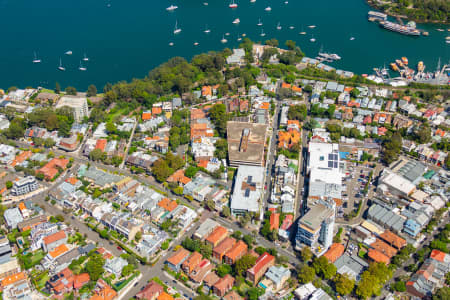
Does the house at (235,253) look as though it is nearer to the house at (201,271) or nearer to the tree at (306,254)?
the house at (201,271)

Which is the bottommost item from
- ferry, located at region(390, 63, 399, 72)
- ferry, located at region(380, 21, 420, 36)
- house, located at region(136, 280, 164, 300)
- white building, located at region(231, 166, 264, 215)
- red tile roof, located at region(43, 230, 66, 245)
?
house, located at region(136, 280, 164, 300)

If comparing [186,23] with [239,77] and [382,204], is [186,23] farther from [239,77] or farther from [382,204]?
[382,204]

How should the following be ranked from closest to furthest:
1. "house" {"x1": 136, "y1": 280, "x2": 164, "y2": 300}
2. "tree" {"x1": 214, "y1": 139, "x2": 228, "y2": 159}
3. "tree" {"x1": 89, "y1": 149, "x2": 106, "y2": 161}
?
"house" {"x1": 136, "y1": 280, "x2": 164, "y2": 300} → "tree" {"x1": 214, "y1": 139, "x2": 228, "y2": 159} → "tree" {"x1": 89, "y1": 149, "x2": 106, "y2": 161}

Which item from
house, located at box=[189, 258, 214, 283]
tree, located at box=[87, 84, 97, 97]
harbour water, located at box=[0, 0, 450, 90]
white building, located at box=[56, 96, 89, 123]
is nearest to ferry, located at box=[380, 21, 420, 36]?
harbour water, located at box=[0, 0, 450, 90]

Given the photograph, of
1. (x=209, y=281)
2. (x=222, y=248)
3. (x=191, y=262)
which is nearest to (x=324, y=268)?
(x=222, y=248)

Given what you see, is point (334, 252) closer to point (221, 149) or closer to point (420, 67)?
point (221, 149)

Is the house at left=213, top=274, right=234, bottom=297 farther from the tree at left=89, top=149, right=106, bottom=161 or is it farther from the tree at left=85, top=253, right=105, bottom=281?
the tree at left=89, top=149, right=106, bottom=161

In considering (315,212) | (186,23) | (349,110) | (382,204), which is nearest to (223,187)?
(315,212)
